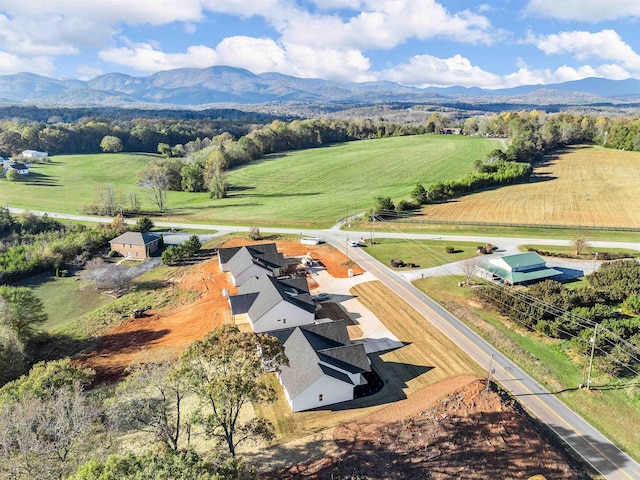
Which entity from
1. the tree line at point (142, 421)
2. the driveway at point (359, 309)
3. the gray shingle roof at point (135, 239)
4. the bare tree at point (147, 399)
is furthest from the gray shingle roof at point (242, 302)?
the gray shingle roof at point (135, 239)

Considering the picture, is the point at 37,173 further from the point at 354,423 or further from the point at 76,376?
the point at 354,423

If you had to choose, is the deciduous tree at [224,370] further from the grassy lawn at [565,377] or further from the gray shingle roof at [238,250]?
the gray shingle roof at [238,250]

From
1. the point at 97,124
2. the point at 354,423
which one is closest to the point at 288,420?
the point at 354,423

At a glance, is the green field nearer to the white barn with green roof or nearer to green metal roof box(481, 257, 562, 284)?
the white barn with green roof

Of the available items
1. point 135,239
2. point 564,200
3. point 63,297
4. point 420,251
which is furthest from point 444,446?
point 564,200

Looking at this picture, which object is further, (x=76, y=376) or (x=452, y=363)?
(x=452, y=363)

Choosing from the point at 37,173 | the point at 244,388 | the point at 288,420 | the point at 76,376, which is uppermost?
the point at 37,173
